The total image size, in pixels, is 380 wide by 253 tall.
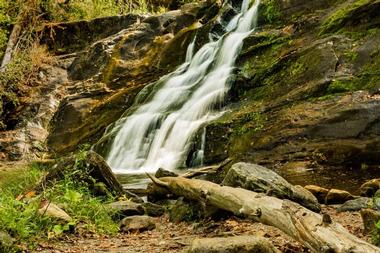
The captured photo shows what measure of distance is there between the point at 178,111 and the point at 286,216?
9690 mm

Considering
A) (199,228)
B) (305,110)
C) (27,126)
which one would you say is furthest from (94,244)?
(27,126)

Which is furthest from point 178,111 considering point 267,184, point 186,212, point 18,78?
point 18,78

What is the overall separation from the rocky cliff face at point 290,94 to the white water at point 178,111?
0.65m

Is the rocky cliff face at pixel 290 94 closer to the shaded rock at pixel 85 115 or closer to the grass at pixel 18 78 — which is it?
the shaded rock at pixel 85 115

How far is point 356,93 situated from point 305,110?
1009 mm

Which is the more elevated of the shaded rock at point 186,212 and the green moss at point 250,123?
the green moss at point 250,123

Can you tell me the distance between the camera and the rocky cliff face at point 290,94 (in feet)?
29.1

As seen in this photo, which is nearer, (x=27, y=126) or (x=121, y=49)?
(x=27, y=126)

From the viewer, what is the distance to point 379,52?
993 centimetres

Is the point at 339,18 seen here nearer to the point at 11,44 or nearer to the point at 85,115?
the point at 85,115

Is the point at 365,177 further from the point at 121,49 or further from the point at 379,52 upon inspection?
the point at 121,49

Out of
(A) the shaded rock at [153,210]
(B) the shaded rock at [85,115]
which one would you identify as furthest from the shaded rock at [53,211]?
(B) the shaded rock at [85,115]

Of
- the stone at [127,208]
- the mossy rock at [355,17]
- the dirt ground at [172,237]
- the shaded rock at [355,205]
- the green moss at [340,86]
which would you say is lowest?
the shaded rock at [355,205]

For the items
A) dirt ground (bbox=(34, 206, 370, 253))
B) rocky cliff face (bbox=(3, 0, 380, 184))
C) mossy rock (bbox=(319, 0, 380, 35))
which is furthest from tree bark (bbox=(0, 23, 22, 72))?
dirt ground (bbox=(34, 206, 370, 253))
